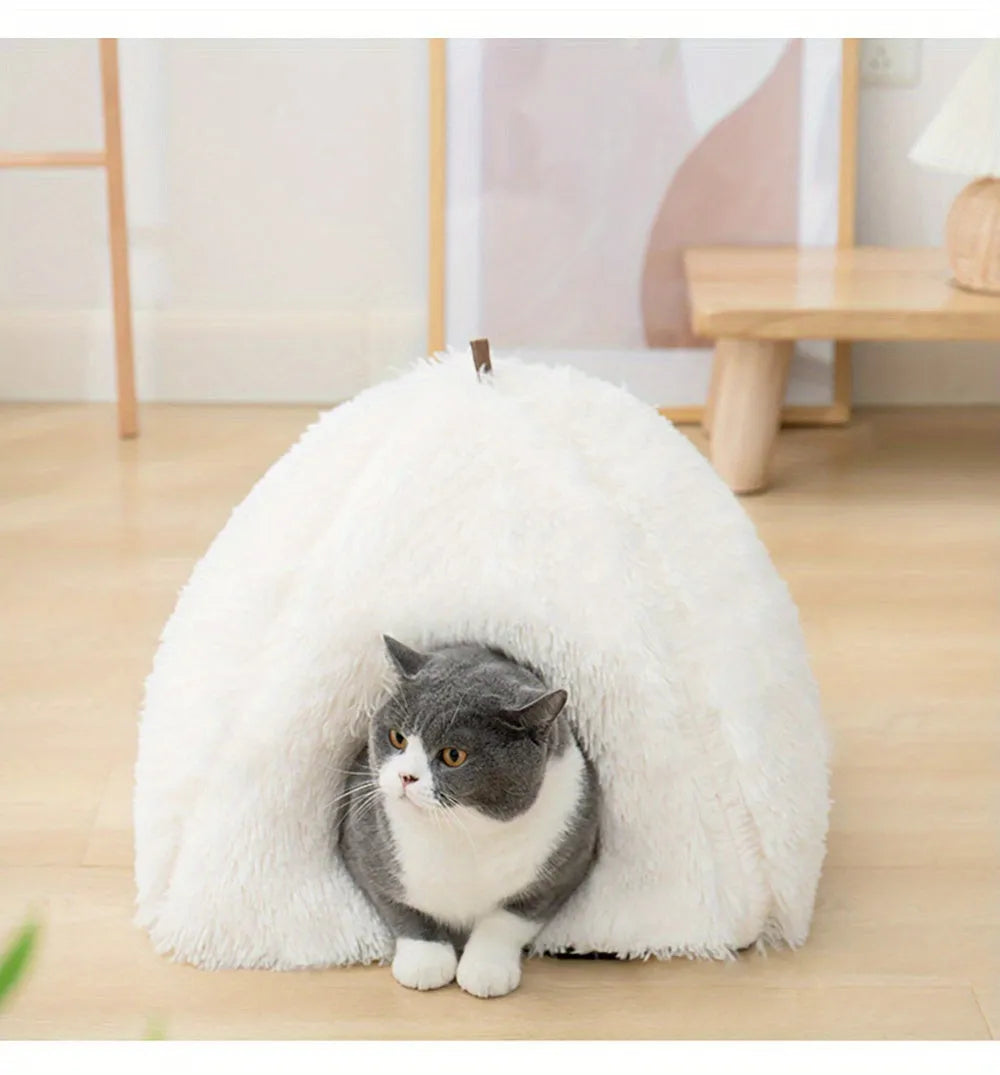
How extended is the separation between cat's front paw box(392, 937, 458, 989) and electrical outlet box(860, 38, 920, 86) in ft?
5.85

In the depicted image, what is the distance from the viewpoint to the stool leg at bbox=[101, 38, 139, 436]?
224cm

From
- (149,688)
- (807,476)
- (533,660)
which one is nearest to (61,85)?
(807,476)

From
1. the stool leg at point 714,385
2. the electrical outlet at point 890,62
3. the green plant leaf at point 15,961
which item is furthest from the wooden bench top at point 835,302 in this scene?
the green plant leaf at point 15,961

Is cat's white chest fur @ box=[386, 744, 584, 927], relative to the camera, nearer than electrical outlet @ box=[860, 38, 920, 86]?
Yes

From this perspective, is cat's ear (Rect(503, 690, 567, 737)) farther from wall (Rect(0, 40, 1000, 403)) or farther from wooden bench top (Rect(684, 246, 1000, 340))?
wall (Rect(0, 40, 1000, 403))

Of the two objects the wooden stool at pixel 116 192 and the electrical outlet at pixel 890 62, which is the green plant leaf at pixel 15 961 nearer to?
the wooden stool at pixel 116 192

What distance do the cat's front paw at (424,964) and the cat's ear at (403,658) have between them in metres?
0.22

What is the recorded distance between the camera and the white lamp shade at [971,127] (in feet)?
6.83

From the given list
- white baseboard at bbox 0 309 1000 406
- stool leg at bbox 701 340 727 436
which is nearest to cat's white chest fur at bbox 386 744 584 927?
stool leg at bbox 701 340 727 436

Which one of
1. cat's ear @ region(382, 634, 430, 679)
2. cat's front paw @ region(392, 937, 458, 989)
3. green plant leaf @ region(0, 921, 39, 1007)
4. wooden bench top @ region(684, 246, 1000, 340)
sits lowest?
cat's front paw @ region(392, 937, 458, 989)

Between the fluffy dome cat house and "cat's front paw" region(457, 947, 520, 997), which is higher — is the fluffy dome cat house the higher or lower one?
the higher one

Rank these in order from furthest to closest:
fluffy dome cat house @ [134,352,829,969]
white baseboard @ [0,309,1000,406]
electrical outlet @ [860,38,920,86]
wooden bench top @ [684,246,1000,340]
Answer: white baseboard @ [0,309,1000,406], electrical outlet @ [860,38,920,86], wooden bench top @ [684,246,1000,340], fluffy dome cat house @ [134,352,829,969]

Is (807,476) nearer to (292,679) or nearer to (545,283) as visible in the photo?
(545,283)

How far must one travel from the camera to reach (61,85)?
2.41m
